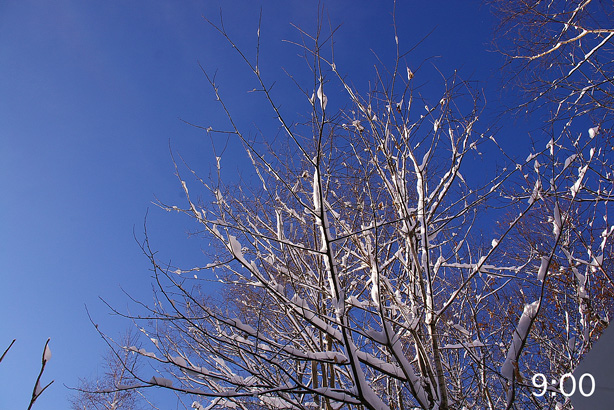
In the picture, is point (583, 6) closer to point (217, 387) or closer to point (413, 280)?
point (413, 280)

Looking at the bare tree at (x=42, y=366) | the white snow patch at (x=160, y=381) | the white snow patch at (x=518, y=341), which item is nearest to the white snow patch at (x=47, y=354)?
the bare tree at (x=42, y=366)

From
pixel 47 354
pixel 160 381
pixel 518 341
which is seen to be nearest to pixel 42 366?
pixel 47 354

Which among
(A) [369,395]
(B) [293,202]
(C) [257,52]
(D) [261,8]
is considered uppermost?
(B) [293,202]

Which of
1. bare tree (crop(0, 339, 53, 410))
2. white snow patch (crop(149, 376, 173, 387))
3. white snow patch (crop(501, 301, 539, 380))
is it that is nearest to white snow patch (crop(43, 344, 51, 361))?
bare tree (crop(0, 339, 53, 410))

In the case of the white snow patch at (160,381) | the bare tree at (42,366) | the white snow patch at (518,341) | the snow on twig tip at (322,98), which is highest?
the snow on twig tip at (322,98)

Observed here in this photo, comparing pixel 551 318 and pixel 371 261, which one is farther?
pixel 551 318

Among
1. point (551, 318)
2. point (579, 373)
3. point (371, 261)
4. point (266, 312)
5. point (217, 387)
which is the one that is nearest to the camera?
point (579, 373)

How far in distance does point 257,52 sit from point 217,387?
3.34m

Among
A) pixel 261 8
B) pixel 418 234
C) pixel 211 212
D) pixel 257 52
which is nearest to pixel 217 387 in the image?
pixel 211 212

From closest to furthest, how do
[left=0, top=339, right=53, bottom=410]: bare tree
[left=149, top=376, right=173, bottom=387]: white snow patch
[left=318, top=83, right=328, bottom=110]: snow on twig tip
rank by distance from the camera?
[left=0, top=339, right=53, bottom=410]: bare tree, [left=318, top=83, right=328, bottom=110]: snow on twig tip, [left=149, top=376, right=173, bottom=387]: white snow patch

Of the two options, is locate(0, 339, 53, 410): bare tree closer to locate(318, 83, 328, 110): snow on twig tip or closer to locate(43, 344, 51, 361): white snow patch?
locate(43, 344, 51, 361): white snow patch

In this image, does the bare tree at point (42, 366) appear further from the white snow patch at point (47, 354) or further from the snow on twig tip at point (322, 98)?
the snow on twig tip at point (322, 98)

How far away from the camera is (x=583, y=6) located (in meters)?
2.82

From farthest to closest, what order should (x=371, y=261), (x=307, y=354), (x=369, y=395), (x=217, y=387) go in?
(x=217, y=387)
(x=371, y=261)
(x=307, y=354)
(x=369, y=395)
